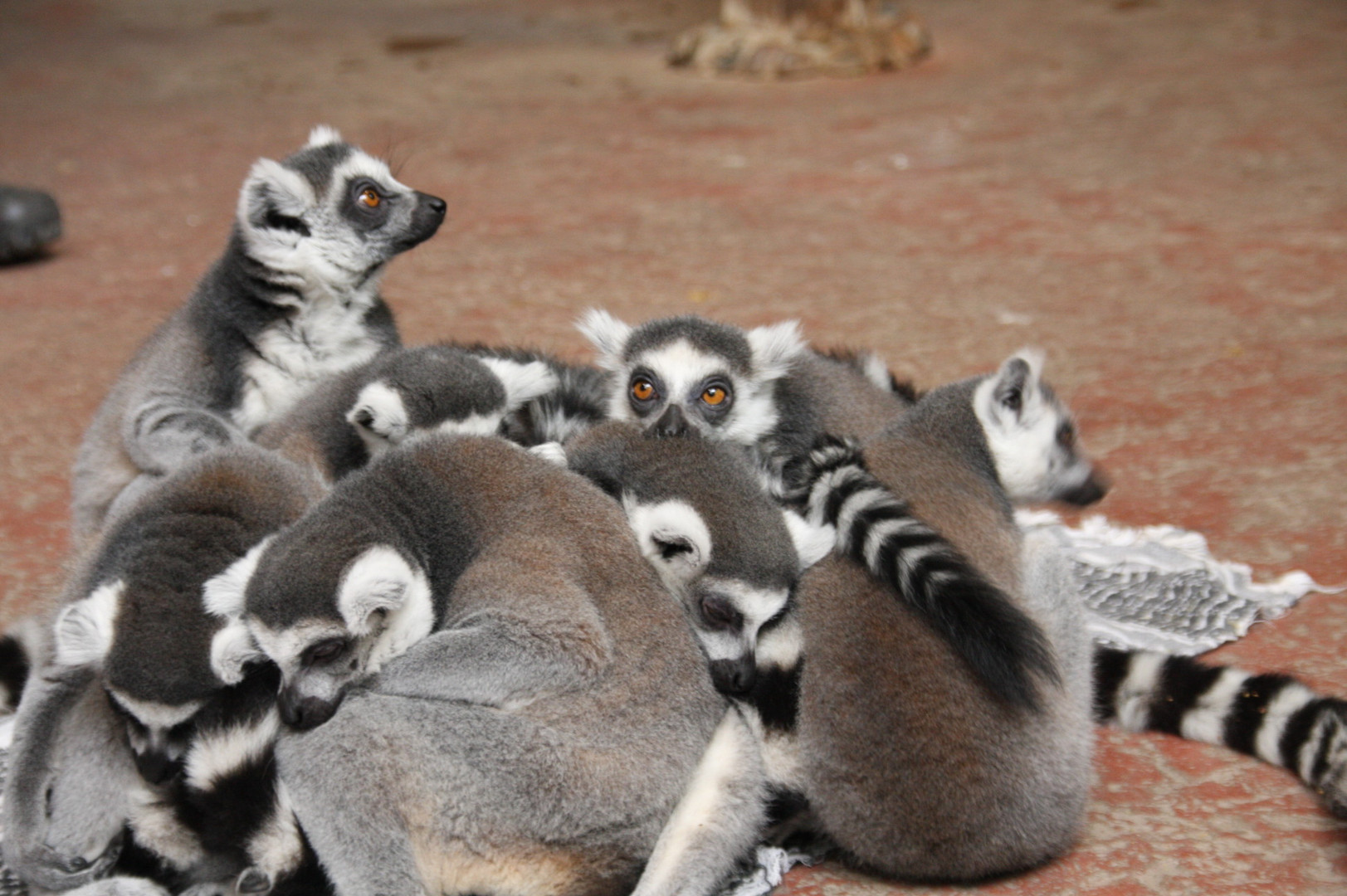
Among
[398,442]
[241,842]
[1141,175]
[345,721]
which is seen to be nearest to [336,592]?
[345,721]

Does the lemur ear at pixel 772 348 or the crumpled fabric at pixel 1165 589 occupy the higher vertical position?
the lemur ear at pixel 772 348

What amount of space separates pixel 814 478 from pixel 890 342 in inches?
135

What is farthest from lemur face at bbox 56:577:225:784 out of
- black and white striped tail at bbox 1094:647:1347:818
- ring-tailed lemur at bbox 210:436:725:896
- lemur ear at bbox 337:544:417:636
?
black and white striped tail at bbox 1094:647:1347:818

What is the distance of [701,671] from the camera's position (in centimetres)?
318

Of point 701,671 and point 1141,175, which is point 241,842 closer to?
point 701,671

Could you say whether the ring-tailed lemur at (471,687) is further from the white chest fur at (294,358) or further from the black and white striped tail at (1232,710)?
the white chest fur at (294,358)

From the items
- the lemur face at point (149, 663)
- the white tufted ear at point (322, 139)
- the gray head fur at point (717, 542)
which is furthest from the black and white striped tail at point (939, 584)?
the white tufted ear at point (322, 139)

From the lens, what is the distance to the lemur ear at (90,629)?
2.96 meters

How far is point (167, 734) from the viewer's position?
9.53 ft

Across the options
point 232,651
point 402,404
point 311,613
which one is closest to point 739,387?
point 402,404

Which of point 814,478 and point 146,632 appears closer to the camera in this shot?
point 146,632

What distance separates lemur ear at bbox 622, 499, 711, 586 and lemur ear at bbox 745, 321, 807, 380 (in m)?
1.26

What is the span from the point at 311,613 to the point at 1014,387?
6.62 ft

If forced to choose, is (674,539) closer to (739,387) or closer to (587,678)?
(587,678)
